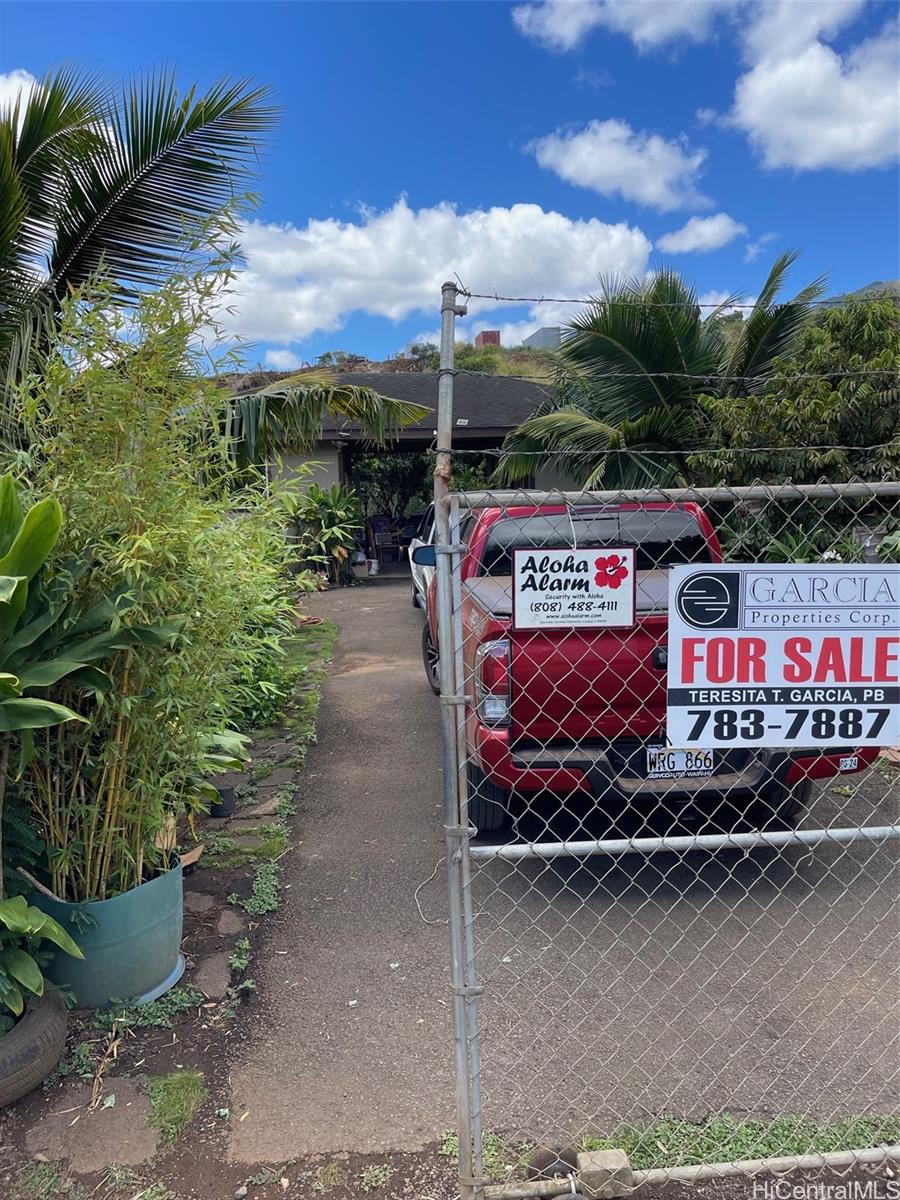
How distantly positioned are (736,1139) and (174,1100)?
1.81m

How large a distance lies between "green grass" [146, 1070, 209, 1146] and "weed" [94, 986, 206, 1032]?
30 centimetres

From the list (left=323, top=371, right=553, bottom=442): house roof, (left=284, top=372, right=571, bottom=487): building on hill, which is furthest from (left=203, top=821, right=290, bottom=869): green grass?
(left=323, top=371, right=553, bottom=442): house roof

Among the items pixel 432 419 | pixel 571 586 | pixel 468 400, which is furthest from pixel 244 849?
pixel 468 400

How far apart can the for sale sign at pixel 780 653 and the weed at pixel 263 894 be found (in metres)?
2.56

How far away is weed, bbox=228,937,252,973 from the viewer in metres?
3.43

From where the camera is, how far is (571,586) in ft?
7.16

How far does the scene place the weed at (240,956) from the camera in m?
3.43

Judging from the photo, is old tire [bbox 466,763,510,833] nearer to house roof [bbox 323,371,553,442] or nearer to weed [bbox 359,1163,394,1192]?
weed [bbox 359,1163,394,1192]

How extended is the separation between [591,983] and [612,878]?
919 millimetres

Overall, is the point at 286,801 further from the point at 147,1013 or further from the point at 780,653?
the point at 780,653

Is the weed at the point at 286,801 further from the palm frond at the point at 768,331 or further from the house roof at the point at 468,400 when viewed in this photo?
the house roof at the point at 468,400

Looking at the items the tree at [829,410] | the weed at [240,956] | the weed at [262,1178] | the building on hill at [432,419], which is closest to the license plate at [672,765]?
the weed at [240,956]

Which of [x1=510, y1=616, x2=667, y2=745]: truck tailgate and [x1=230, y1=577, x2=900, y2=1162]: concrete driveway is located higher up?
[x1=510, y1=616, x2=667, y2=745]: truck tailgate

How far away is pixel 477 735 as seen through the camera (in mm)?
3779
